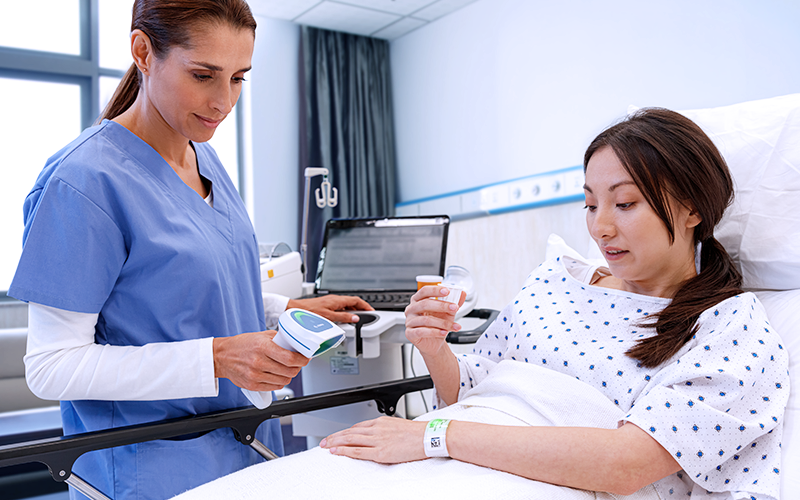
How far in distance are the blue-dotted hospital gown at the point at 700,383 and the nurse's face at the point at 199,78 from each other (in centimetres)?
75

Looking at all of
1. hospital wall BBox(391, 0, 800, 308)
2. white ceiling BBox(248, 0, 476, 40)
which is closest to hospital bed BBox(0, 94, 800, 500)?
hospital wall BBox(391, 0, 800, 308)

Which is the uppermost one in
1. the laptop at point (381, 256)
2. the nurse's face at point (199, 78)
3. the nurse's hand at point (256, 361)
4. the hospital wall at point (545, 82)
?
the hospital wall at point (545, 82)

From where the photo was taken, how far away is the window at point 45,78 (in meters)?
3.34

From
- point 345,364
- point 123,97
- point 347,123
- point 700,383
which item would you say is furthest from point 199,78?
point 347,123

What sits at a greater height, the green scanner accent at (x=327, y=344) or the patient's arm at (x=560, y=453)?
the green scanner accent at (x=327, y=344)

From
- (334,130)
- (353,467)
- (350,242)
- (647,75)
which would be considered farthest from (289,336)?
(334,130)

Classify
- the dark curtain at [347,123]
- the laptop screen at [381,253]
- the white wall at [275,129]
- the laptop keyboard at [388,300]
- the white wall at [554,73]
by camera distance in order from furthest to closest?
the dark curtain at [347,123] < the white wall at [275,129] < the white wall at [554,73] < the laptop screen at [381,253] < the laptop keyboard at [388,300]

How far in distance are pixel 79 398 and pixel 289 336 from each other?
37cm

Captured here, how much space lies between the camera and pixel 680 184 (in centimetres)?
104

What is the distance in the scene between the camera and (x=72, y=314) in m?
0.91

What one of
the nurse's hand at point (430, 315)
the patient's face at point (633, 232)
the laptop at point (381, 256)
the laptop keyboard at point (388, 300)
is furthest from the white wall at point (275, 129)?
the patient's face at point (633, 232)

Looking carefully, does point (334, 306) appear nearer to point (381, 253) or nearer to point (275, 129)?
point (381, 253)

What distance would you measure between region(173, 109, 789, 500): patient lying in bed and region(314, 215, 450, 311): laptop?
54cm

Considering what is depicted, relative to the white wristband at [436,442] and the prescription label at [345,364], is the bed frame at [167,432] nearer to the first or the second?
the white wristband at [436,442]
